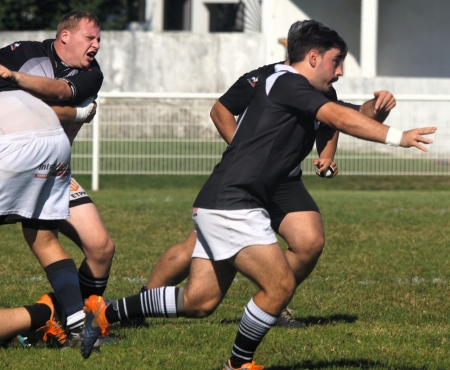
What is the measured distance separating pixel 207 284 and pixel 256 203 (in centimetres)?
48

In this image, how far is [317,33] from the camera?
4.93 m

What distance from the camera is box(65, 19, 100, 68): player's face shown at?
5605 millimetres

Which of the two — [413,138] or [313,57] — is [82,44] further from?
[413,138]

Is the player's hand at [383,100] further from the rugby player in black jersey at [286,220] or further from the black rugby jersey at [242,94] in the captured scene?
the rugby player in black jersey at [286,220]

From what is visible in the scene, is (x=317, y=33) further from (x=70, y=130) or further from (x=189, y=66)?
(x=189, y=66)

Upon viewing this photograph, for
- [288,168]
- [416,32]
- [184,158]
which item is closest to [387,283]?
[288,168]

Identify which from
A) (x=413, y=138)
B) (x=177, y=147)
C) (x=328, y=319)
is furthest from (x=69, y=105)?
(x=177, y=147)

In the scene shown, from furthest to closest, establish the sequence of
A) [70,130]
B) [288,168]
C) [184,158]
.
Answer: [184,158]
[70,130]
[288,168]

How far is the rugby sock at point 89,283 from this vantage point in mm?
5902

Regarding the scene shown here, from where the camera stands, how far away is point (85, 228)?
570 centimetres

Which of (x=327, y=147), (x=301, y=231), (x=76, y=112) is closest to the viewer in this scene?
(x=76, y=112)

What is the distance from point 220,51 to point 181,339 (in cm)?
1869

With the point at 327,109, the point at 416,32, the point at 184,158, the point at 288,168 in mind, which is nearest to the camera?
the point at 327,109

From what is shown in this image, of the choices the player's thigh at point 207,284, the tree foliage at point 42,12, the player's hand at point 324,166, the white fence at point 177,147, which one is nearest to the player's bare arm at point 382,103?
the player's hand at point 324,166
